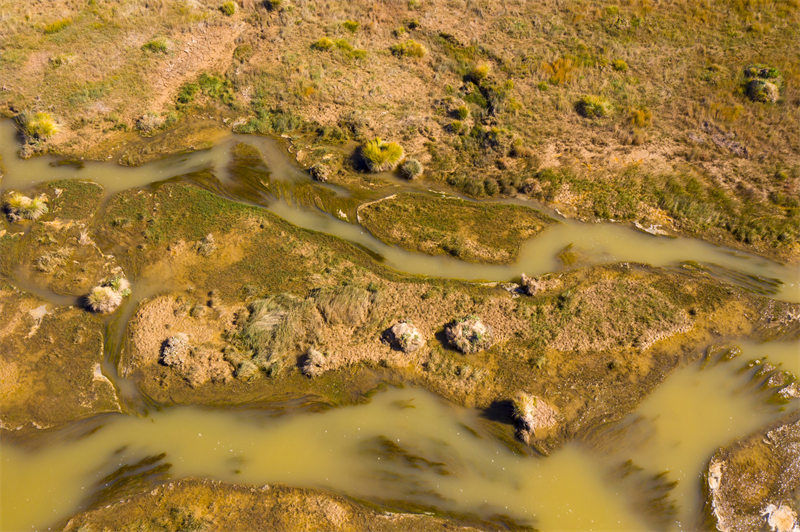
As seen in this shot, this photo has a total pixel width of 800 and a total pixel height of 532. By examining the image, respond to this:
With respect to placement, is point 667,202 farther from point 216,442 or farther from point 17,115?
point 17,115

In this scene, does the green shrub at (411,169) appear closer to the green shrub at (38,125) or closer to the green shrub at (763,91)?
the green shrub at (763,91)

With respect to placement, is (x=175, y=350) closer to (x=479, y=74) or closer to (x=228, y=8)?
(x=479, y=74)

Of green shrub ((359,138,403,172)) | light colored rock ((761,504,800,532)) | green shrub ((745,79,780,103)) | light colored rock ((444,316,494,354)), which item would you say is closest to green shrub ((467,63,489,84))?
green shrub ((359,138,403,172))

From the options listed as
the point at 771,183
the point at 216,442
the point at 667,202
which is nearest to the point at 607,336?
the point at 667,202

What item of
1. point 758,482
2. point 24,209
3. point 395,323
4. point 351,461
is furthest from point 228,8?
point 758,482

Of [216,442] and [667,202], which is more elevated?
[667,202]

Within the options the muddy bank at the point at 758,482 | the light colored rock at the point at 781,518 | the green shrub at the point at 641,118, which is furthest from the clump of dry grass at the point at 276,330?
the green shrub at the point at 641,118

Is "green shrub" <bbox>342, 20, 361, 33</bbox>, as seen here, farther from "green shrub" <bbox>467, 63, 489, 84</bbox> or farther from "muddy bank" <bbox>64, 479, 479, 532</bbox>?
"muddy bank" <bbox>64, 479, 479, 532</bbox>
